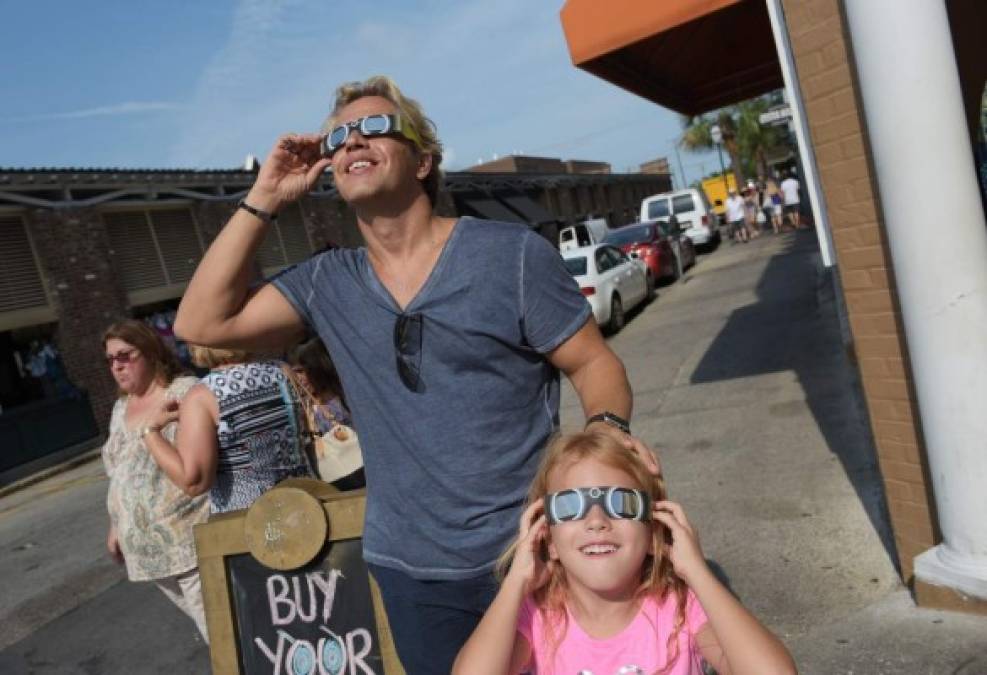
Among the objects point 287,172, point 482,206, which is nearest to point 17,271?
point 287,172

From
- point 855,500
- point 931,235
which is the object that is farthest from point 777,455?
point 931,235

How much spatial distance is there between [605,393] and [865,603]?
2.02 m

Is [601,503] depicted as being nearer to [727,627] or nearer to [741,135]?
[727,627]

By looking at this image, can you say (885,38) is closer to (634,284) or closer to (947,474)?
(947,474)

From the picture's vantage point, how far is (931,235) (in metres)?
2.49

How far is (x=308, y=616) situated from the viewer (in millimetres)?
2508

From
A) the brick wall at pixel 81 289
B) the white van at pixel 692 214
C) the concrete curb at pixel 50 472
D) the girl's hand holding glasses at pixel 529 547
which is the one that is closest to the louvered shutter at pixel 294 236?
the brick wall at pixel 81 289

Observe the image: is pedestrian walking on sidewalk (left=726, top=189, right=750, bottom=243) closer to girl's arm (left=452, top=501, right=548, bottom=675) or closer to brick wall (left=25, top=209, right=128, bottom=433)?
brick wall (left=25, top=209, right=128, bottom=433)

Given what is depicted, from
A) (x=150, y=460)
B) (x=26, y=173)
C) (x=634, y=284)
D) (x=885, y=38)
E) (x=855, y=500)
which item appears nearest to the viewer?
(x=885, y=38)

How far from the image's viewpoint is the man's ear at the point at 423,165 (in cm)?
198

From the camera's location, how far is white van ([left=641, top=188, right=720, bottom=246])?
24016 mm

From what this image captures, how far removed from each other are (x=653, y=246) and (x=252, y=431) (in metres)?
Answer: 15.2

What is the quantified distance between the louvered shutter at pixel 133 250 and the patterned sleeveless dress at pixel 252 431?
13.3 metres

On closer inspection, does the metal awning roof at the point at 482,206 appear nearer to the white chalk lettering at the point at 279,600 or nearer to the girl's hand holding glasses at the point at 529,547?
the white chalk lettering at the point at 279,600
